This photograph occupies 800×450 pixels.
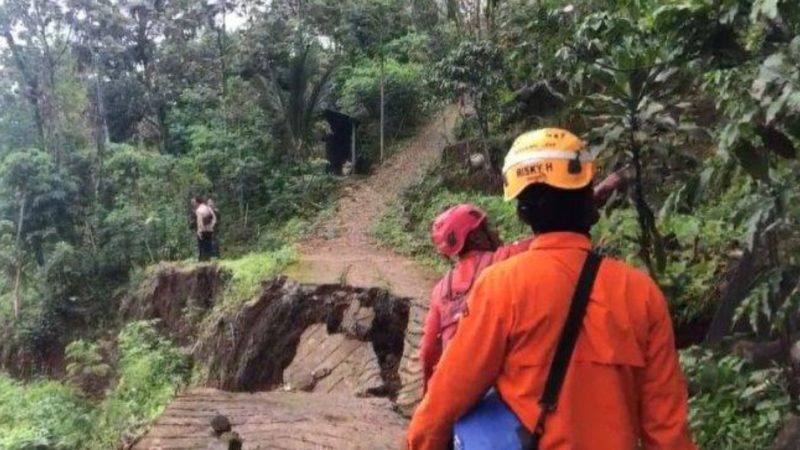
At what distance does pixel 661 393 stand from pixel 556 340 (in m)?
0.30

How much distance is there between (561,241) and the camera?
1995 millimetres

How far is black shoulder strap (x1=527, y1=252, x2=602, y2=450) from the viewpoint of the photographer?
6.13ft

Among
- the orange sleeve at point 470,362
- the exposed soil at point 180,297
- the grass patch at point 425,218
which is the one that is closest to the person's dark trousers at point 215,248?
the exposed soil at point 180,297

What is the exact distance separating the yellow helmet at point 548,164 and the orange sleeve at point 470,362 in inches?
10.2

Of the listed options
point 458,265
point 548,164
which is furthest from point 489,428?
point 458,265

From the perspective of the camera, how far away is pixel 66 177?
18.3 m

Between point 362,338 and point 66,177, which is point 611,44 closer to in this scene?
point 362,338

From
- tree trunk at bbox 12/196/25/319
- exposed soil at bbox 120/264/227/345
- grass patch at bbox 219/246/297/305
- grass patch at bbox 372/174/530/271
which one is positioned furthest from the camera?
tree trunk at bbox 12/196/25/319

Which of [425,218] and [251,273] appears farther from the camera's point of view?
[425,218]

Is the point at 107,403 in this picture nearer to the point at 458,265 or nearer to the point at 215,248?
the point at 215,248

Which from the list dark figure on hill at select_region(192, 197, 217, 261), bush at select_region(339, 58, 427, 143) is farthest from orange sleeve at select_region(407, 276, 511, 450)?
bush at select_region(339, 58, 427, 143)

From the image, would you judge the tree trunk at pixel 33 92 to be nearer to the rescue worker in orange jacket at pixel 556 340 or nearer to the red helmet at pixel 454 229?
the red helmet at pixel 454 229

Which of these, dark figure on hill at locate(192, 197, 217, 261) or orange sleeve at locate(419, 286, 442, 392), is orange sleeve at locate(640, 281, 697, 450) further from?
dark figure on hill at locate(192, 197, 217, 261)

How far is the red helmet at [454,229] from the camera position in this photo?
3.30m
